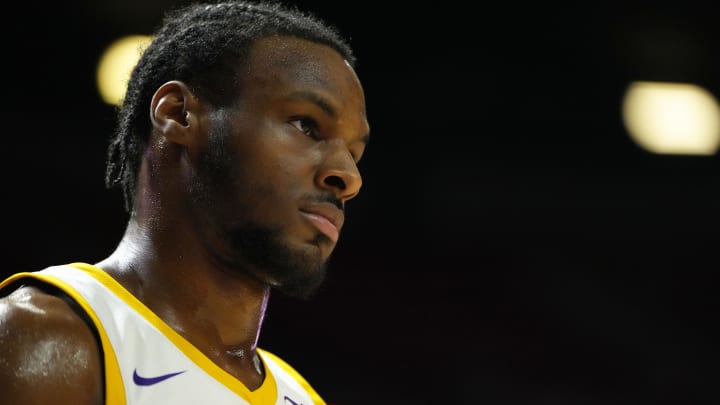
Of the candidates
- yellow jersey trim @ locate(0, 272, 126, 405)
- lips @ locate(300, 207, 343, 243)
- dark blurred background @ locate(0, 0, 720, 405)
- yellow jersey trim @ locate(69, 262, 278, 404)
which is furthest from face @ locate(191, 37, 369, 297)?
dark blurred background @ locate(0, 0, 720, 405)

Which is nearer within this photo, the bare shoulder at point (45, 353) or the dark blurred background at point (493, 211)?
the bare shoulder at point (45, 353)

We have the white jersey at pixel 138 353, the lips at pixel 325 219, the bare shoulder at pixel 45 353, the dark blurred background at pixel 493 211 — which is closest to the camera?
the bare shoulder at pixel 45 353

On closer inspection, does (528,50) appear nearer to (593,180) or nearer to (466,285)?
(593,180)

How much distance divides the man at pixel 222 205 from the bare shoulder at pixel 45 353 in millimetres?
31

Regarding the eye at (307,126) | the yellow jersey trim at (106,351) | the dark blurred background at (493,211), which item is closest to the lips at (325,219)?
the eye at (307,126)

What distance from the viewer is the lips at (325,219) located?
4.84 feet

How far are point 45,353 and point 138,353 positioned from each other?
0.18 meters

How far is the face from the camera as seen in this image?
146 cm

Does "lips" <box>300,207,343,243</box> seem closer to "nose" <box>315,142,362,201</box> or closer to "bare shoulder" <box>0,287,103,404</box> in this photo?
"nose" <box>315,142,362,201</box>

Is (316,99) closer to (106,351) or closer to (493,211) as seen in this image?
(106,351)

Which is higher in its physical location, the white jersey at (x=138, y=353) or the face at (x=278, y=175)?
the face at (x=278, y=175)

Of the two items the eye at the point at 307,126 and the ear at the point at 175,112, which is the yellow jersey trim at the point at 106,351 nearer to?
the ear at the point at 175,112

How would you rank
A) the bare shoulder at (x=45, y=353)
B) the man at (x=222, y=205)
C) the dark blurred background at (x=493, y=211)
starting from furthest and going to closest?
the dark blurred background at (x=493, y=211) → the man at (x=222, y=205) → the bare shoulder at (x=45, y=353)

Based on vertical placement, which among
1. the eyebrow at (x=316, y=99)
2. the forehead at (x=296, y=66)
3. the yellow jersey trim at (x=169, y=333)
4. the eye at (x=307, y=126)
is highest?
the forehead at (x=296, y=66)
